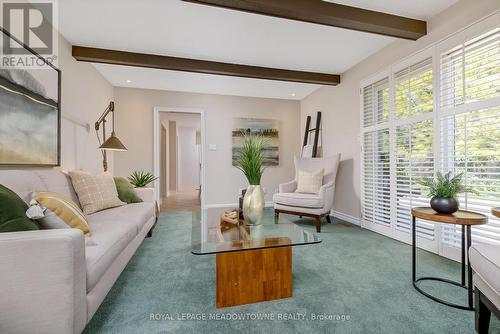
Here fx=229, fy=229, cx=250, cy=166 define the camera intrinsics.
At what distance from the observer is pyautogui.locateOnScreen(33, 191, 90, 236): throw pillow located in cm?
129

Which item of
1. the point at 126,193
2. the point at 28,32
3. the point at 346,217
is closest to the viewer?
the point at 28,32

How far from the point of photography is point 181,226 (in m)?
3.33

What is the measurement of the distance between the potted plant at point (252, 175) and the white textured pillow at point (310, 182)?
1.72 meters

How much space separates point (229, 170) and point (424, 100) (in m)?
3.37

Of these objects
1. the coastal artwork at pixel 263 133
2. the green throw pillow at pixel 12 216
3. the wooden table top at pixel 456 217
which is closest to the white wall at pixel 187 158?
the coastal artwork at pixel 263 133

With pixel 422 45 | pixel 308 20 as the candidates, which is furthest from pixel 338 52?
pixel 308 20

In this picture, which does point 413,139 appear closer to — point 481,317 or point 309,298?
point 481,317

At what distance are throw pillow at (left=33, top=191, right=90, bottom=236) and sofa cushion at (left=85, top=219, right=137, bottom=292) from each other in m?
0.13

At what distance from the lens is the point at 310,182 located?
3549mm

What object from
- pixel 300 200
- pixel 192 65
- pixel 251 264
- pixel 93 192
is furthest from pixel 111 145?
pixel 300 200

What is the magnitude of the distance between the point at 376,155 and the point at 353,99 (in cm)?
99

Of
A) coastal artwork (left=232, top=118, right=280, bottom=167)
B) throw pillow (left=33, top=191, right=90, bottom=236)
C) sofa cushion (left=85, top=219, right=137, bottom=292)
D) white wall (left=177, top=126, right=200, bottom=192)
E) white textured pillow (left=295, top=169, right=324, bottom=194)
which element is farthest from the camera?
white wall (left=177, top=126, right=200, bottom=192)

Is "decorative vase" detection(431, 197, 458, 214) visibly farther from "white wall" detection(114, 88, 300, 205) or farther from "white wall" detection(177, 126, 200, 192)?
"white wall" detection(177, 126, 200, 192)

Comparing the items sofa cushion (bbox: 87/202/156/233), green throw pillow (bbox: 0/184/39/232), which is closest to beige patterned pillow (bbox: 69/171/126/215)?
sofa cushion (bbox: 87/202/156/233)
